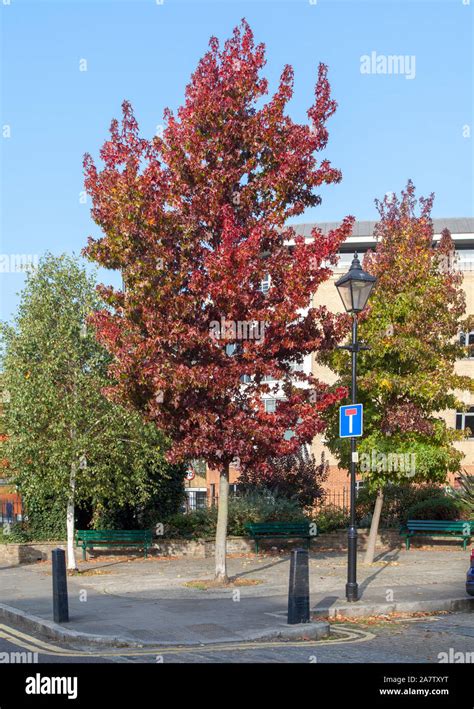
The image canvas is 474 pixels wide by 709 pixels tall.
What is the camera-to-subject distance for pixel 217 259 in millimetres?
16031

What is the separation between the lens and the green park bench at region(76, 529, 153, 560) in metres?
23.1

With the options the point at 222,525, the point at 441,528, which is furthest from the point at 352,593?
the point at 441,528

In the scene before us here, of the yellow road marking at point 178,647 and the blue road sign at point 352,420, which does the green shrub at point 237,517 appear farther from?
the yellow road marking at point 178,647

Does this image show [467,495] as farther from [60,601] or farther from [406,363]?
[60,601]

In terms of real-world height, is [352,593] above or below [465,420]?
below

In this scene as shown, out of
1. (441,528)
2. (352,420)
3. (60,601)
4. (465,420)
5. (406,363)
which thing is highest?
(406,363)

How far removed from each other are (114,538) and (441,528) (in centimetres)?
872

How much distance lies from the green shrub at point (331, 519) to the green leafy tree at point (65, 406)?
5971 mm

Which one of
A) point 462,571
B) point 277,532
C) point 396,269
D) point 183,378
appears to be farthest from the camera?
point 277,532

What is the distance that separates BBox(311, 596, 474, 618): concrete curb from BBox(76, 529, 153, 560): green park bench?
10.3 meters

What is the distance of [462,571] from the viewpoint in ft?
63.9

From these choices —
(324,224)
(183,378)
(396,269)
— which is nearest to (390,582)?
(183,378)

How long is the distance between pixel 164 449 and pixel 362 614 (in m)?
9.12
